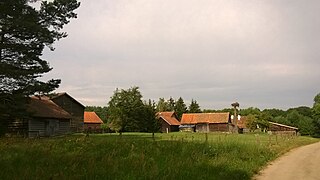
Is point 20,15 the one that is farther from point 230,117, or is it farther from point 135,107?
point 230,117

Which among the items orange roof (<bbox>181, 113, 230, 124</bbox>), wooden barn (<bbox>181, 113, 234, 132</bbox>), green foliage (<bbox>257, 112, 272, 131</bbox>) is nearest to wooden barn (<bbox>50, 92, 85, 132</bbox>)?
wooden barn (<bbox>181, 113, 234, 132</bbox>)

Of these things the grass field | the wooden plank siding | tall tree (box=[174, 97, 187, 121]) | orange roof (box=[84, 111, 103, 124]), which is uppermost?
tall tree (box=[174, 97, 187, 121])

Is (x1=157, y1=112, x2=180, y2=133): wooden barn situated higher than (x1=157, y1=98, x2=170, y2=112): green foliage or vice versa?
(x1=157, y1=98, x2=170, y2=112): green foliage

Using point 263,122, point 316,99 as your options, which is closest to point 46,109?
point 263,122

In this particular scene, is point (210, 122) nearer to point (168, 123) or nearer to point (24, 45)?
point (168, 123)

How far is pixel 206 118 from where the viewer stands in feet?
310

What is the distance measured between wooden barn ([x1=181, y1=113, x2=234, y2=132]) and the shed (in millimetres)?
48434

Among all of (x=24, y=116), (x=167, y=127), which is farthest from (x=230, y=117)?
(x=24, y=116)

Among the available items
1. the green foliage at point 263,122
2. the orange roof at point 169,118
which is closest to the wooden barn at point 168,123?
the orange roof at point 169,118

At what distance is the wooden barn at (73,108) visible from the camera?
195ft

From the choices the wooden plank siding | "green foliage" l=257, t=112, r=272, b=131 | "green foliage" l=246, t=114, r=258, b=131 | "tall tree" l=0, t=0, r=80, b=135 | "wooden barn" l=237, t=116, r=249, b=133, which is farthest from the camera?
"wooden barn" l=237, t=116, r=249, b=133

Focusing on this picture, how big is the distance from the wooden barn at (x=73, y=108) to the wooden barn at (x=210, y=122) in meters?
39.0

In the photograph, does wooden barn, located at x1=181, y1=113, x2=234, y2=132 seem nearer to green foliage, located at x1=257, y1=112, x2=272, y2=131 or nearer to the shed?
green foliage, located at x1=257, y1=112, x2=272, y2=131

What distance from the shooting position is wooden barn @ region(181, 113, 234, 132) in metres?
91.5
